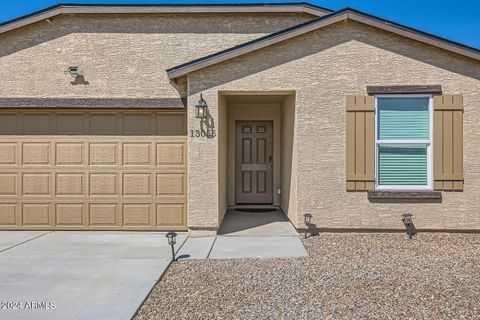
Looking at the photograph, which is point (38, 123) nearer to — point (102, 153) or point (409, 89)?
point (102, 153)

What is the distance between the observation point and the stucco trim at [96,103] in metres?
7.30

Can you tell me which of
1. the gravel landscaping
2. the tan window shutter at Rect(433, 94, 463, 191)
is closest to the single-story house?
the tan window shutter at Rect(433, 94, 463, 191)

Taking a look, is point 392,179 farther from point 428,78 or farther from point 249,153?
point 249,153

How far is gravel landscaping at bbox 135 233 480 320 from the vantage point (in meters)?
3.61

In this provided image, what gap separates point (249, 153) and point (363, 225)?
4031 millimetres

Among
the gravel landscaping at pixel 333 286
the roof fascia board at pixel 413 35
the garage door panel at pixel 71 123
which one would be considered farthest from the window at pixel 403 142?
the garage door panel at pixel 71 123

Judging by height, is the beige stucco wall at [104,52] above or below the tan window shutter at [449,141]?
above

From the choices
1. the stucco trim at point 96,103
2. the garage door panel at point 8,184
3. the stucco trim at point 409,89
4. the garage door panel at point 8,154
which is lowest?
the garage door panel at point 8,184

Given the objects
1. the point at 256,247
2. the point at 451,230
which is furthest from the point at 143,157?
the point at 451,230

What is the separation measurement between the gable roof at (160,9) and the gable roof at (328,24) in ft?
6.86

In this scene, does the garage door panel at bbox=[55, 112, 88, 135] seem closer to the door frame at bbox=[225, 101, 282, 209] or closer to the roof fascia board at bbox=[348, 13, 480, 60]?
the door frame at bbox=[225, 101, 282, 209]

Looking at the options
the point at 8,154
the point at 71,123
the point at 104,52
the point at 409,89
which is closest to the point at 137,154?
the point at 71,123

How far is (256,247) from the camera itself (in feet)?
19.7

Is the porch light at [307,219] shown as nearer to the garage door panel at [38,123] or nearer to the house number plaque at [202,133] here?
the house number plaque at [202,133]
